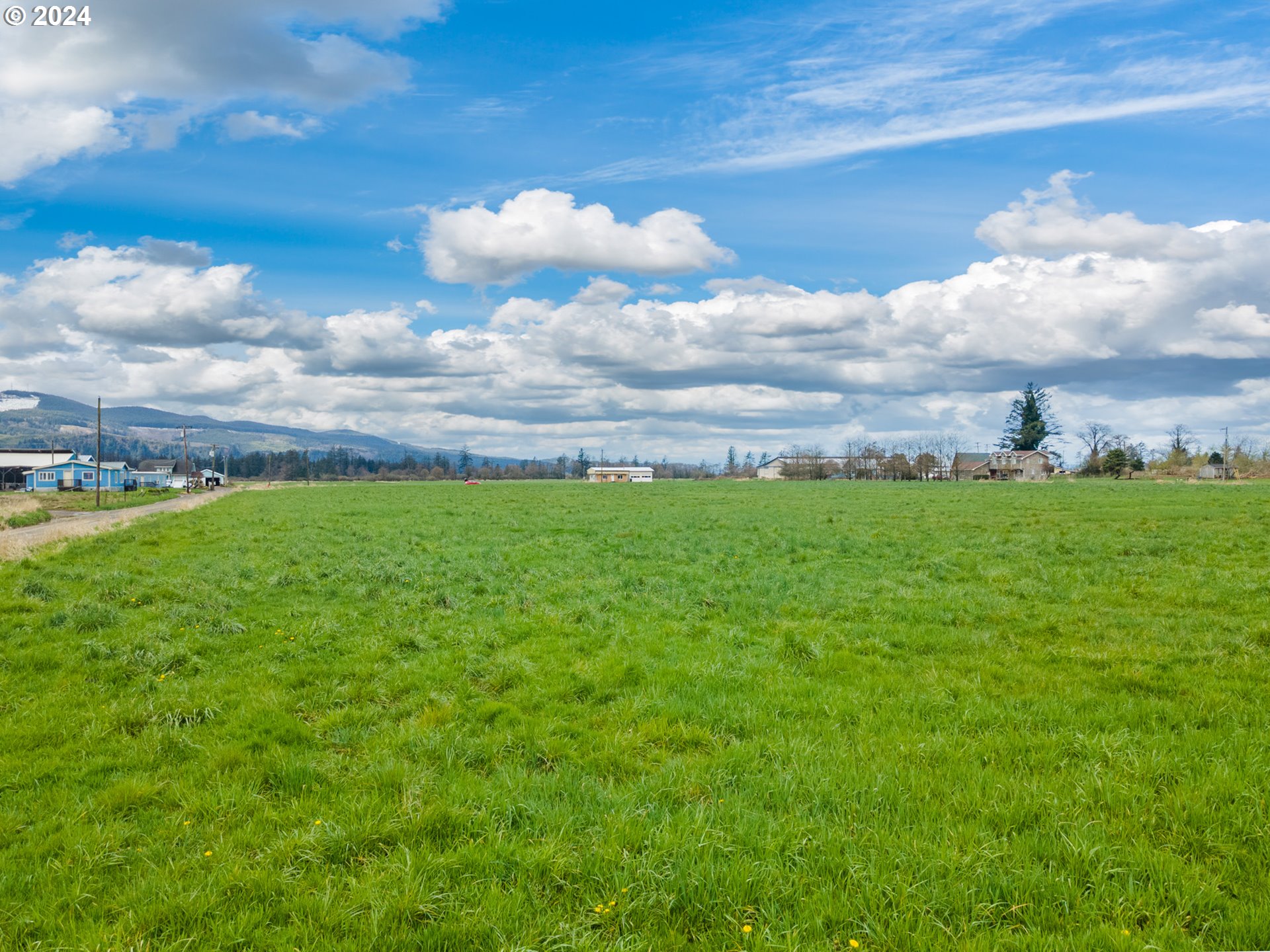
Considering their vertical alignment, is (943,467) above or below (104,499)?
above

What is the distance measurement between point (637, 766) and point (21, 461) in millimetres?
168379

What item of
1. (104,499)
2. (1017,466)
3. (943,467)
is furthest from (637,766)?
(943,467)

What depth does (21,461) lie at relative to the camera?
424 feet

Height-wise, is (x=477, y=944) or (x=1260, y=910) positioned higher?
(x=1260, y=910)

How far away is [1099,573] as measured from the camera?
16688 mm

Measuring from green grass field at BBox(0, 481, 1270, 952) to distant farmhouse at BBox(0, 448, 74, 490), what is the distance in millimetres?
133257

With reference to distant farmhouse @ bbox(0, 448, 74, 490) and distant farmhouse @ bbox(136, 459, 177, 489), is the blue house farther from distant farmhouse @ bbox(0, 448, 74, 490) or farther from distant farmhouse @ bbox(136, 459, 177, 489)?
distant farmhouse @ bbox(136, 459, 177, 489)

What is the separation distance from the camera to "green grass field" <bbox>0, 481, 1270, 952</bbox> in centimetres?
443

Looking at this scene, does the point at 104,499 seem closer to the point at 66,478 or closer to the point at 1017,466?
the point at 66,478

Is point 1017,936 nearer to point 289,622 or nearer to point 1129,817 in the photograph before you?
point 1129,817

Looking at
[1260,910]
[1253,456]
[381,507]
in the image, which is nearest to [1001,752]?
[1260,910]

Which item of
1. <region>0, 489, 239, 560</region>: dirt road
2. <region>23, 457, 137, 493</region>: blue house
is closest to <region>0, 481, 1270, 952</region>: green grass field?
<region>0, 489, 239, 560</region>: dirt road

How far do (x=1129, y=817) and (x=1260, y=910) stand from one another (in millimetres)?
1161

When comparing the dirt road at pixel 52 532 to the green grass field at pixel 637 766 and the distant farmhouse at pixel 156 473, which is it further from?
the distant farmhouse at pixel 156 473
